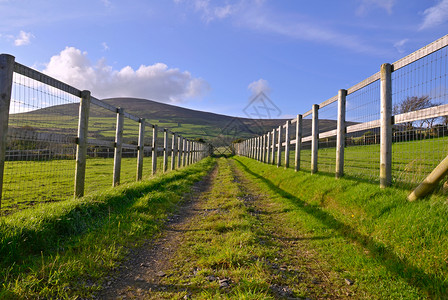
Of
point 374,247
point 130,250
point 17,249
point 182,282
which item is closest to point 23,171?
point 17,249

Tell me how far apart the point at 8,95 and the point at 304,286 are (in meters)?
4.43

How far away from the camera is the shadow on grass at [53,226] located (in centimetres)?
295

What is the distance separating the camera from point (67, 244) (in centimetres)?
342

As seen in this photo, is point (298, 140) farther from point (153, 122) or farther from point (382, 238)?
point (153, 122)

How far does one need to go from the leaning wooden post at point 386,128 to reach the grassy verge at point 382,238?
1.02 ft

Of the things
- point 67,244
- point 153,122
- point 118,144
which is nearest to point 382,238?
point 67,244

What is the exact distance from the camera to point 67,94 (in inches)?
211

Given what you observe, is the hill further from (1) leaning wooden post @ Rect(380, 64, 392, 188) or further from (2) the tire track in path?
(2) the tire track in path

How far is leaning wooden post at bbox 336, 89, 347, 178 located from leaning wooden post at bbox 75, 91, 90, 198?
5.88m

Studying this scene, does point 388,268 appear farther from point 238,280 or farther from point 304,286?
point 238,280

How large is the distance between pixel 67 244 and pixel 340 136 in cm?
613

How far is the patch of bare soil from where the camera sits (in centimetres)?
259

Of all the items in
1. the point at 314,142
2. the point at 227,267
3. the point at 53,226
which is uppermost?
the point at 314,142

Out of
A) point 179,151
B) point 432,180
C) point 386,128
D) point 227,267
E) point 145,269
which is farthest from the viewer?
point 179,151
